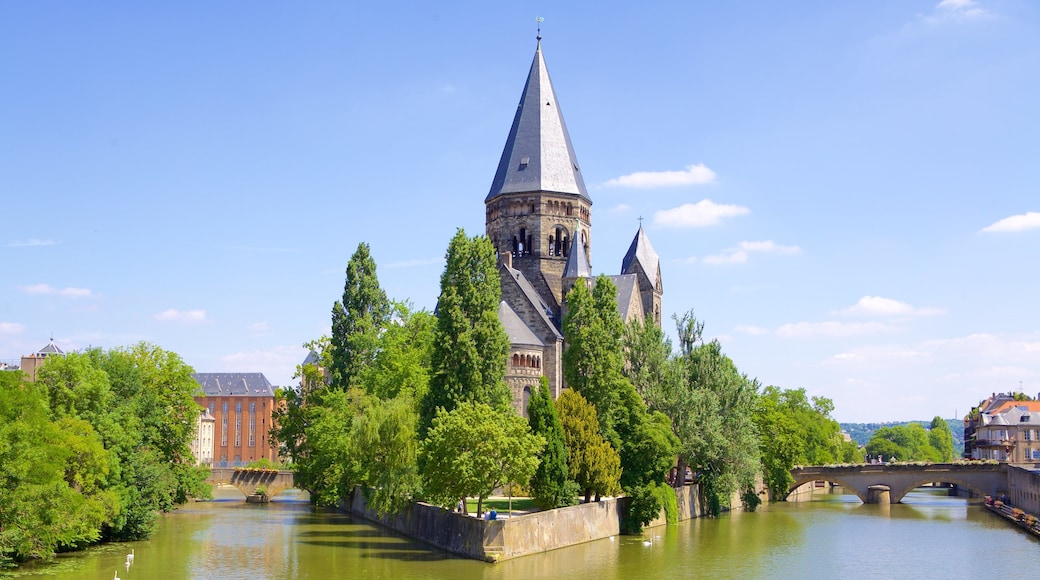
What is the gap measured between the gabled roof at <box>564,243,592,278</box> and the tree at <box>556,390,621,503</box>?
22889 millimetres

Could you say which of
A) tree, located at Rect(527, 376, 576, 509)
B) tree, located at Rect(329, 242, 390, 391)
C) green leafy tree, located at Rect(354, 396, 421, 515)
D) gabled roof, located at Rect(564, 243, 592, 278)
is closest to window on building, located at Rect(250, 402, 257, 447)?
tree, located at Rect(329, 242, 390, 391)

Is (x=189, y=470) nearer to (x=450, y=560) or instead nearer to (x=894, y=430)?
(x=450, y=560)

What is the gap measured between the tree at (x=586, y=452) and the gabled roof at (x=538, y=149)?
31277 millimetres

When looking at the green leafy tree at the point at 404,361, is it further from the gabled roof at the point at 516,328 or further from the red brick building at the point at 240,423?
the red brick building at the point at 240,423

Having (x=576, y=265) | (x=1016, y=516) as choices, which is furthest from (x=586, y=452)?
(x=1016, y=516)

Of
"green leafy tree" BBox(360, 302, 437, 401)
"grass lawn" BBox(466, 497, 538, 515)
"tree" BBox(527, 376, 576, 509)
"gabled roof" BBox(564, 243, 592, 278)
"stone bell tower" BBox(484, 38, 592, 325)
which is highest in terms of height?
"stone bell tower" BBox(484, 38, 592, 325)

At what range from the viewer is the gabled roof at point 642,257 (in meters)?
81.2

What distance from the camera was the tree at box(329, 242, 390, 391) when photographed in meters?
68.6

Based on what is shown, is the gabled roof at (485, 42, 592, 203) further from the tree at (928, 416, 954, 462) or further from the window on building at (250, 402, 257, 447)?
the tree at (928, 416, 954, 462)

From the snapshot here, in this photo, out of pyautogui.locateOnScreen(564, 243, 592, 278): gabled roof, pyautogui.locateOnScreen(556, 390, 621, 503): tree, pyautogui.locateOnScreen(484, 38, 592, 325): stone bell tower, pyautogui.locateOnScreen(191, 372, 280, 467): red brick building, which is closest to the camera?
pyautogui.locateOnScreen(556, 390, 621, 503): tree

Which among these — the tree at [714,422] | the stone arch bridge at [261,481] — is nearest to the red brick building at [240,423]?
the stone arch bridge at [261,481]

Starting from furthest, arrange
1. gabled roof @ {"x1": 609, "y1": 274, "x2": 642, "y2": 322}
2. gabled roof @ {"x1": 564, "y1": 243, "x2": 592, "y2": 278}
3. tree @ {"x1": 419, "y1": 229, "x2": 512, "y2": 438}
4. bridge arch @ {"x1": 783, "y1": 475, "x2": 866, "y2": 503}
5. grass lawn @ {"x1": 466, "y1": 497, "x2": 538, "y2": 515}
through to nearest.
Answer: bridge arch @ {"x1": 783, "y1": 475, "x2": 866, "y2": 503} < gabled roof @ {"x1": 609, "y1": 274, "x2": 642, "y2": 322} < gabled roof @ {"x1": 564, "y1": 243, "x2": 592, "y2": 278} < grass lawn @ {"x1": 466, "y1": 497, "x2": 538, "y2": 515} < tree @ {"x1": 419, "y1": 229, "x2": 512, "y2": 438}

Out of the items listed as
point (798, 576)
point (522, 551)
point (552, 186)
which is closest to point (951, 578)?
point (798, 576)

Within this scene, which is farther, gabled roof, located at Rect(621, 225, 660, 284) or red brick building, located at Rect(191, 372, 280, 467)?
red brick building, located at Rect(191, 372, 280, 467)
